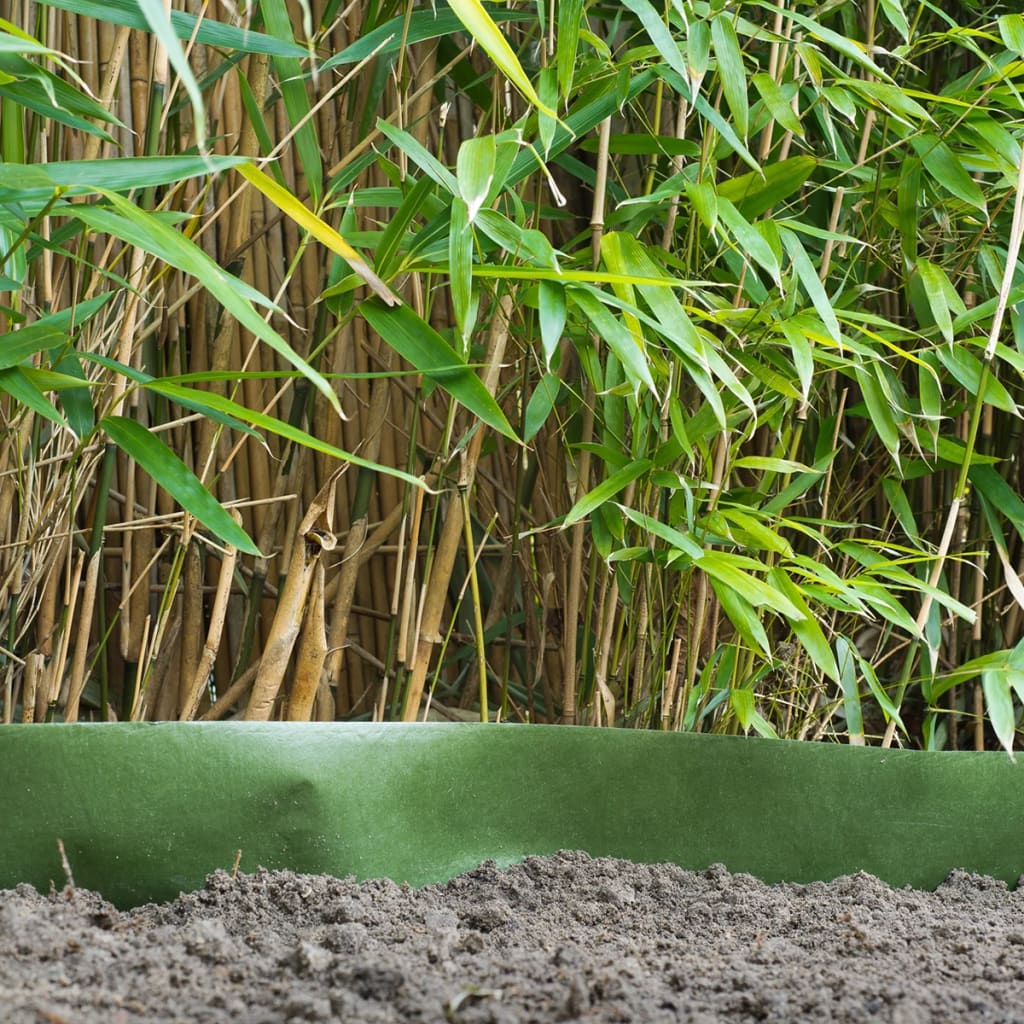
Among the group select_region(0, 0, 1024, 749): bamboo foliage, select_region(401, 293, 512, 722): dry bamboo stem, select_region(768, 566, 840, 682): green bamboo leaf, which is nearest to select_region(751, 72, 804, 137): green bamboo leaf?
select_region(0, 0, 1024, 749): bamboo foliage

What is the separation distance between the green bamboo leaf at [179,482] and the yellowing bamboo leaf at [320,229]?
0.20 metres

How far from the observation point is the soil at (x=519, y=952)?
0.50 meters

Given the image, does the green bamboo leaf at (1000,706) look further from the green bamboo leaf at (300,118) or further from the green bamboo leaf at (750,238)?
the green bamboo leaf at (300,118)

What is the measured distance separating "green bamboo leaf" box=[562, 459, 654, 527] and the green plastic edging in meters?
0.18

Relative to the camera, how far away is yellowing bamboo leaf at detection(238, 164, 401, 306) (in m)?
0.57

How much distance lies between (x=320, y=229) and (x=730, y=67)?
43 centimetres

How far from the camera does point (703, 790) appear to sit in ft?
2.98

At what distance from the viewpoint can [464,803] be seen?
2.76 ft

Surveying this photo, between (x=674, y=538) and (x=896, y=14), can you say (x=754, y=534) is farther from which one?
(x=896, y=14)

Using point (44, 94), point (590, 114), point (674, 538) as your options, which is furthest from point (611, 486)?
point (44, 94)

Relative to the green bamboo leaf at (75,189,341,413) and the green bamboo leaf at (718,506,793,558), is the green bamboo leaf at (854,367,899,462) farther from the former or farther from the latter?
the green bamboo leaf at (75,189,341,413)

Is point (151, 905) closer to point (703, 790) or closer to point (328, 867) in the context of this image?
point (328, 867)

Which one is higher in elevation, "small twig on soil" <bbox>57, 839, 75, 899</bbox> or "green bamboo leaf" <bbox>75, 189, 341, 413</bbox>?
"green bamboo leaf" <bbox>75, 189, 341, 413</bbox>

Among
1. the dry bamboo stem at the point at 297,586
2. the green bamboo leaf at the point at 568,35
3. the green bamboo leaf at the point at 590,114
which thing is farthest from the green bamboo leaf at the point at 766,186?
the dry bamboo stem at the point at 297,586
